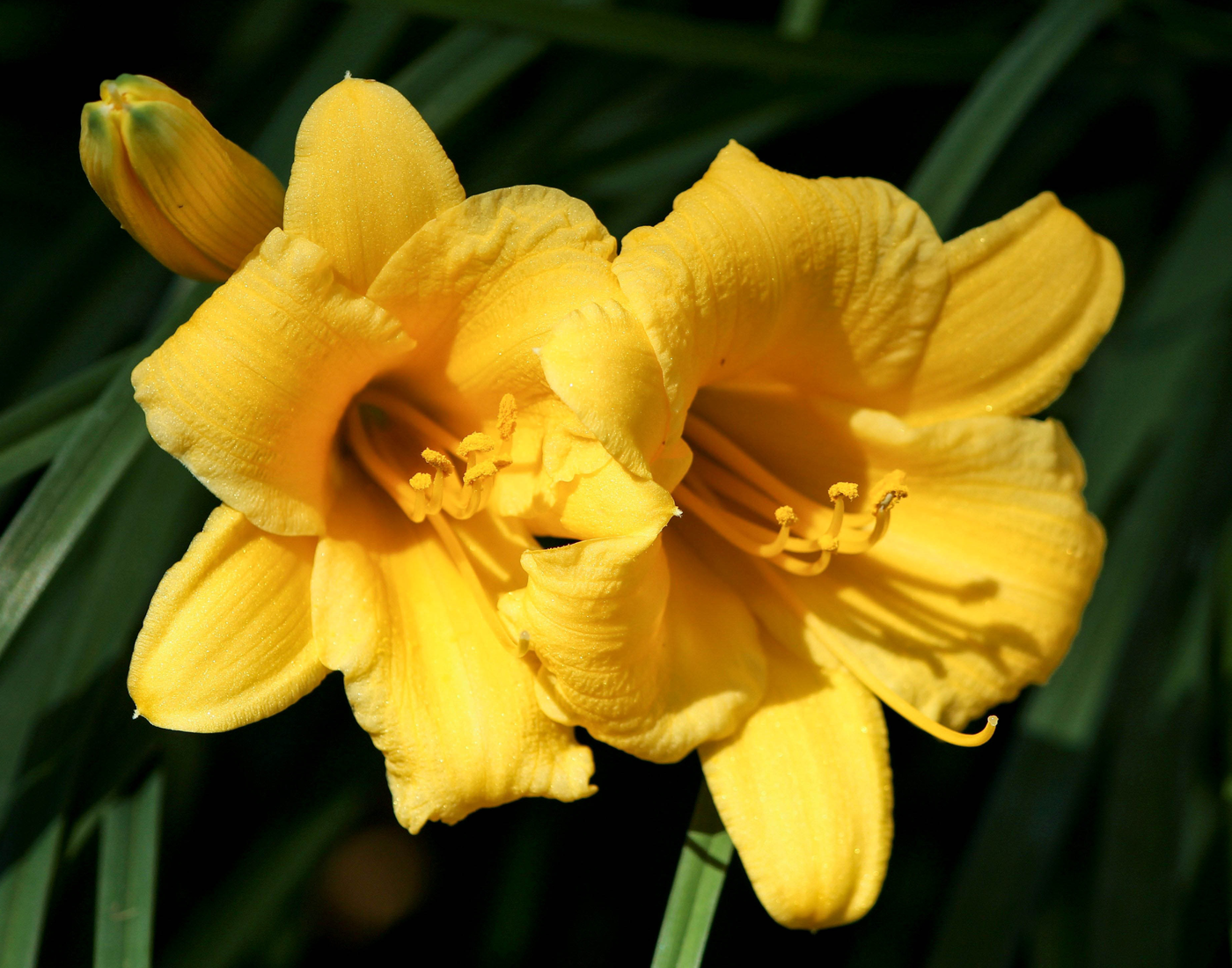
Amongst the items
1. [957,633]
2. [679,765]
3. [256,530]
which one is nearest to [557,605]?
[256,530]

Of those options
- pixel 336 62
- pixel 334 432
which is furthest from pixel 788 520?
pixel 336 62

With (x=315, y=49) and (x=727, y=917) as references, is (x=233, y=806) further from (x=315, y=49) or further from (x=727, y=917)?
(x=315, y=49)

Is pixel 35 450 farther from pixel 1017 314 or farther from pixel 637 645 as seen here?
pixel 1017 314

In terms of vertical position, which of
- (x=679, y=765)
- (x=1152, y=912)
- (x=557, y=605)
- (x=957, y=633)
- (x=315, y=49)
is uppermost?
(x=315, y=49)

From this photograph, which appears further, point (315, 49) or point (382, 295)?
point (315, 49)

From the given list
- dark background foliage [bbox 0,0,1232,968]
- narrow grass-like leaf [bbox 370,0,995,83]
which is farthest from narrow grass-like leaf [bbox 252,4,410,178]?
narrow grass-like leaf [bbox 370,0,995,83]
